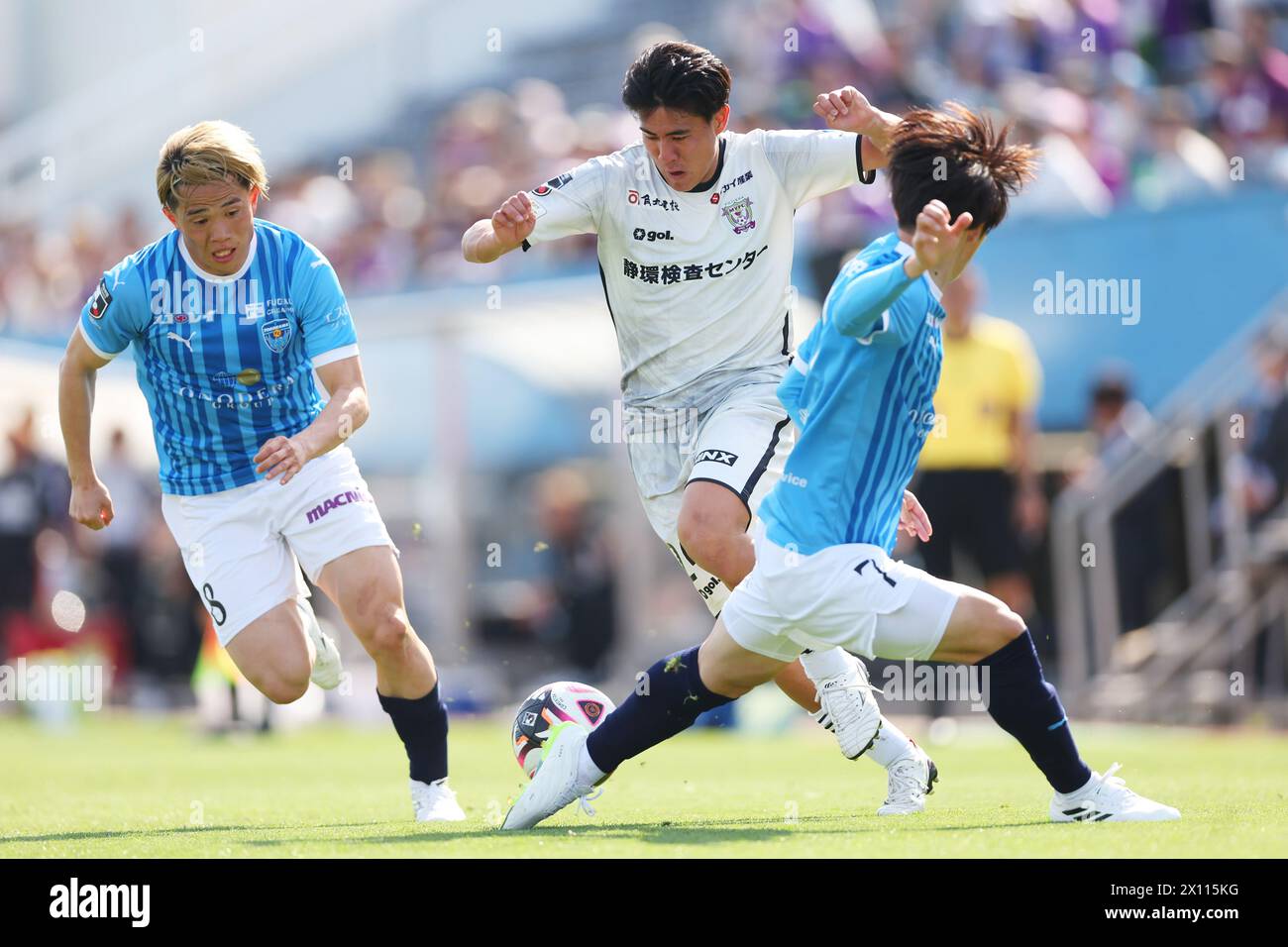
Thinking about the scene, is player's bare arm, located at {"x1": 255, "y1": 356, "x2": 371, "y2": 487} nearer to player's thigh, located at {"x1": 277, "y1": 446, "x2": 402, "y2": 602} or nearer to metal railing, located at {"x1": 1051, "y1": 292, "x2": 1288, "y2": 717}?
player's thigh, located at {"x1": 277, "y1": 446, "x2": 402, "y2": 602}

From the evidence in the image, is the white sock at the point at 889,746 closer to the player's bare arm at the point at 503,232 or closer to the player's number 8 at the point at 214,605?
the player's bare arm at the point at 503,232

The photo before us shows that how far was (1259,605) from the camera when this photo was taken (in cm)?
1238

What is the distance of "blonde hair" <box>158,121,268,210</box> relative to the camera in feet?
20.7

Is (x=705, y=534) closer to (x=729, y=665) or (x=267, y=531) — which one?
(x=729, y=665)

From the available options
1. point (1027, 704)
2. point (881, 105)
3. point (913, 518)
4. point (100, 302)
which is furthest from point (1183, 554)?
point (100, 302)

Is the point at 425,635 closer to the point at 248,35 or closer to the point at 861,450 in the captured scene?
the point at 248,35

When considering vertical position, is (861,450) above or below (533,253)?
below

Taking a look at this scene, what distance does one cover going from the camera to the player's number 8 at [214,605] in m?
6.77

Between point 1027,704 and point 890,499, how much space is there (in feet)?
2.44

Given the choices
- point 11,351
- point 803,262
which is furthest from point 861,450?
point 11,351

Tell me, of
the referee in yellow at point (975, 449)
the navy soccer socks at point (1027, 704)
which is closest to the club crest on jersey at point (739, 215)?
the navy soccer socks at point (1027, 704)

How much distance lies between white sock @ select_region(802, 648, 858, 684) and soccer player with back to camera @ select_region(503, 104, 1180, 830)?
2.74 ft

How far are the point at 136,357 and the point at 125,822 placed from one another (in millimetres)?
1761

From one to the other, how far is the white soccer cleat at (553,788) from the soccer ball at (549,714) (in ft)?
1.58
